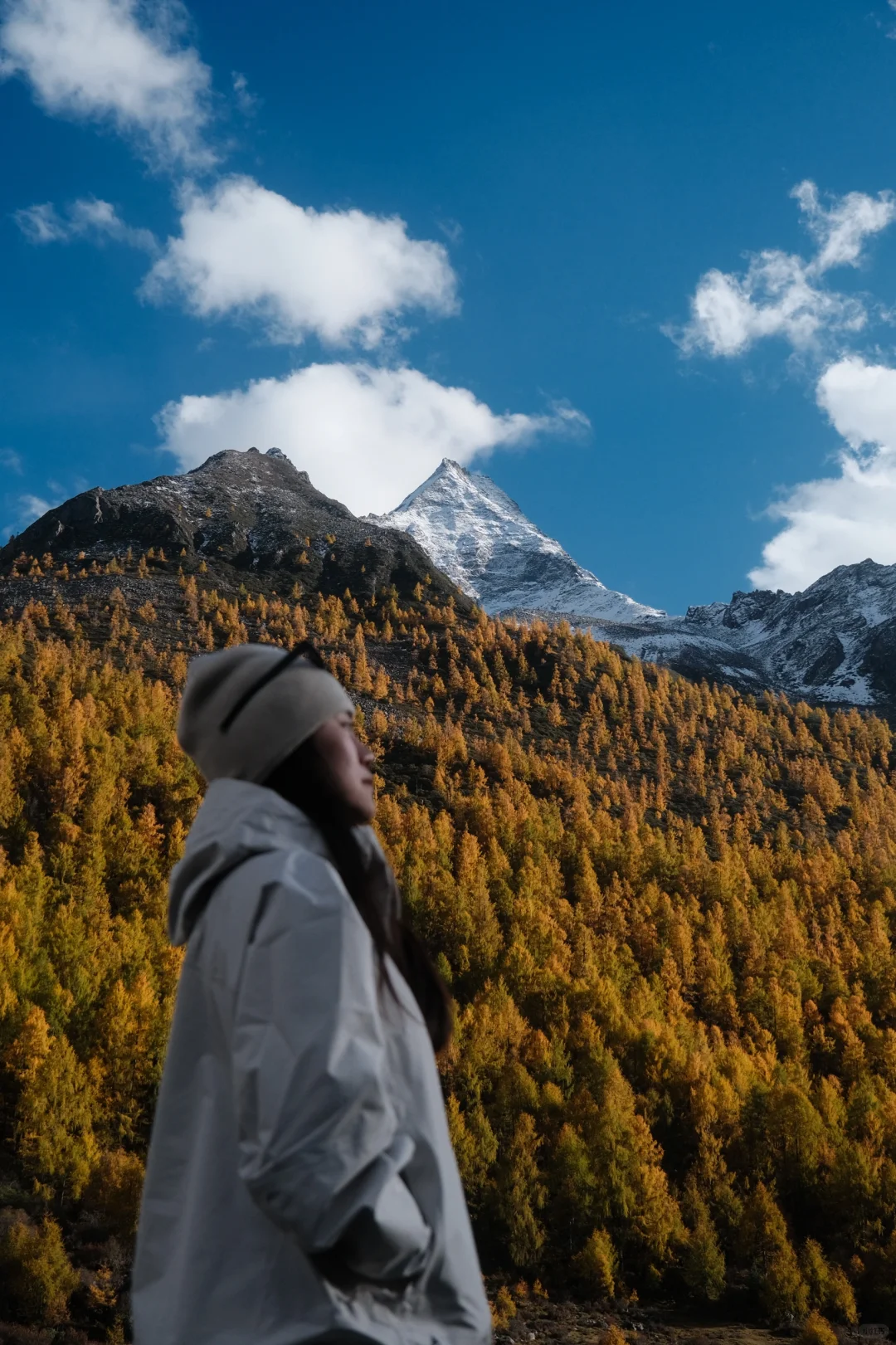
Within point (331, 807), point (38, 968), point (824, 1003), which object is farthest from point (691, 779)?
point (331, 807)

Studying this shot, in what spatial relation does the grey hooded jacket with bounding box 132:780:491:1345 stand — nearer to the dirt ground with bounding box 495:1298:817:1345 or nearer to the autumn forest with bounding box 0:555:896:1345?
the autumn forest with bounding box 0:555:896:1345

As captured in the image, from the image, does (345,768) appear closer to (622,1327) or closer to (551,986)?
(622,1327)

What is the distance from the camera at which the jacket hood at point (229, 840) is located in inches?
88.3

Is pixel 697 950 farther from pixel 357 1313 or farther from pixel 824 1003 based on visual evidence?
pixel 357 1313

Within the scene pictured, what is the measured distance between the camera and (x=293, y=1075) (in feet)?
6.41

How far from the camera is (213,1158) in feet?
7.44

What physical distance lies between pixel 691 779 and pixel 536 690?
37634mm

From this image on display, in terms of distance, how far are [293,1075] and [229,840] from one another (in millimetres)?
577

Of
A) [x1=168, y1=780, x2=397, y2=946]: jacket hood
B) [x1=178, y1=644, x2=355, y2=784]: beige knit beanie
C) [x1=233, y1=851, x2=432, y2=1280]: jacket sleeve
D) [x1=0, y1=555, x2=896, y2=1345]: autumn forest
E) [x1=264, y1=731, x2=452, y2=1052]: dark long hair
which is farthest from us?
[x1=0, y1=555, x2=896, y2=1345]: autumn forest

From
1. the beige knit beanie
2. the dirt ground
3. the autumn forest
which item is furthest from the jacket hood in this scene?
the dirt ground

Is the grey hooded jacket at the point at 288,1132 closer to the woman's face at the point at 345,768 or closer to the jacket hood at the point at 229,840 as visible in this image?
the jacket hood at the point at 229,840

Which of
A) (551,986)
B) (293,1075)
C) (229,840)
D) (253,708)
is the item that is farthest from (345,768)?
(551,986)

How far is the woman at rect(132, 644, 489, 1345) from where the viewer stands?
196cm

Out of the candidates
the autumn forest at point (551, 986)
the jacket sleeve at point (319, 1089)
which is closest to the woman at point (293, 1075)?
the jacket sleeve at point (319, 1089)
